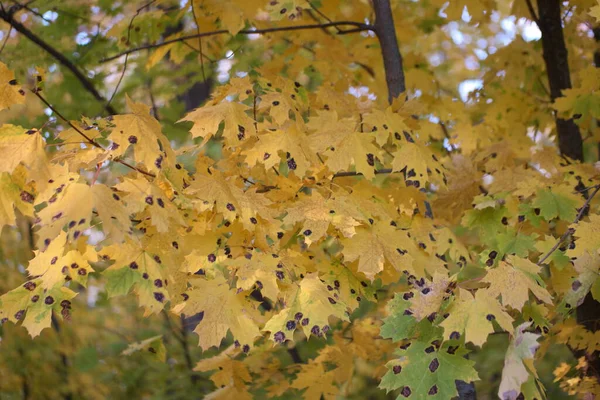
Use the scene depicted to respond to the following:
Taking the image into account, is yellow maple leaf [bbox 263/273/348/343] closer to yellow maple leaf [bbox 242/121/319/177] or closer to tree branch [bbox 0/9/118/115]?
yellow maple leaf [bbox 242/121/319/177]

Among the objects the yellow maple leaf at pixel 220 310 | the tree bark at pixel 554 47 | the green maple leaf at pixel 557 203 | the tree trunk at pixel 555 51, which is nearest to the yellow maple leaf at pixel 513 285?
the green maple leaf at pixel 557 203

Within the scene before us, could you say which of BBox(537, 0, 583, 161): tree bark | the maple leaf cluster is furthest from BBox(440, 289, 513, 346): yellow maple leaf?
BBox(537, 0, 583, 161): tree bark

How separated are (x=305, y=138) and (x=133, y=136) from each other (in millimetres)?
643

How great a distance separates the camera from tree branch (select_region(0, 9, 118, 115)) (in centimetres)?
336

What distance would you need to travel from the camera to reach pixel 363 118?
2.48m

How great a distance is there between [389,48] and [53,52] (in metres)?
1.95

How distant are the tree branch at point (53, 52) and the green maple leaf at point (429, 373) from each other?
2204mm

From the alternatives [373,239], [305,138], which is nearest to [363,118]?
[305,138]

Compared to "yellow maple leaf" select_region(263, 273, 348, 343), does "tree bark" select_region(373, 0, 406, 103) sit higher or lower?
higher

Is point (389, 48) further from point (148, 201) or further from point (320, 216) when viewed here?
point (148, 201)

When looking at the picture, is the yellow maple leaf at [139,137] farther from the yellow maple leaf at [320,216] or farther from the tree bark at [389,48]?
the tree bark at [389,48]

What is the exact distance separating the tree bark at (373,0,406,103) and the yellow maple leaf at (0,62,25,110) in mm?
1870

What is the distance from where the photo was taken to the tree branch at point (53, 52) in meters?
3.36

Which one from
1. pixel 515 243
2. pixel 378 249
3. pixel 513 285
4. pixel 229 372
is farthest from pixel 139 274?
pixel 515 243
